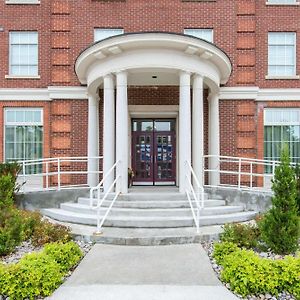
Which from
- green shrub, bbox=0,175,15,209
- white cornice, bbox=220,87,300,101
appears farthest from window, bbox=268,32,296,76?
green shrub, bbox=0,175,15,209

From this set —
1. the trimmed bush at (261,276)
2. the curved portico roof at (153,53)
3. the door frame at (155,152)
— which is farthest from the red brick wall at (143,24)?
the trimmed bush at (261,276)

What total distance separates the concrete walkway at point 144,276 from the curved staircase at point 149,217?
420 mm

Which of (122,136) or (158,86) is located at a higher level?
(158,86)

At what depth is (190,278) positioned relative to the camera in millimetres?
5297

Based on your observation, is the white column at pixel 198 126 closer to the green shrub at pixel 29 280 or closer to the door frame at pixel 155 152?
the door frame at pixel 155 152

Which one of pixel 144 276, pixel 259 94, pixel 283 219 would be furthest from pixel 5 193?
pixel 259 94

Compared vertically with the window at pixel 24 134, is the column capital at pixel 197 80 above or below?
above

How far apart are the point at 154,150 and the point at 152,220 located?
5.83 meters

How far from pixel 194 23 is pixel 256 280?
1138 centimetres

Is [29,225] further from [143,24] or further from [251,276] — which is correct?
[143,24]

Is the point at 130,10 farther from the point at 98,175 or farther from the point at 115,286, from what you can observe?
the point at 115,286

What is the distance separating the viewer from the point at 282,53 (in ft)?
46.3

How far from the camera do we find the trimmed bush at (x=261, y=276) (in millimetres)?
4816

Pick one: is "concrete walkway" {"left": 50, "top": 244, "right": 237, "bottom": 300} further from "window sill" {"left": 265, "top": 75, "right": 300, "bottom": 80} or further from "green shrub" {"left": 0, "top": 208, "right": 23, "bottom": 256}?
"window sill" {"left": 265, "top": 75, "right": 300, "bottom": 80}
